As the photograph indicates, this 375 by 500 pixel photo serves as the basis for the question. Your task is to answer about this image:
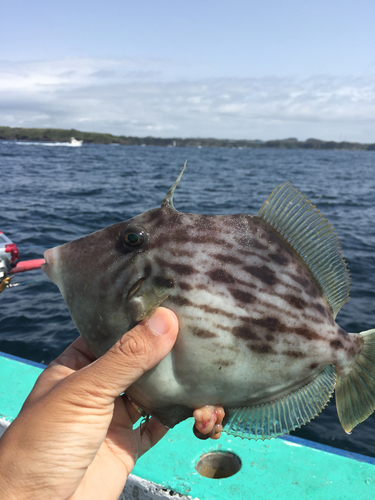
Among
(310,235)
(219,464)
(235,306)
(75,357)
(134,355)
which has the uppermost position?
(310,235)

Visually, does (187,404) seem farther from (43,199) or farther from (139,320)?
(43,199)

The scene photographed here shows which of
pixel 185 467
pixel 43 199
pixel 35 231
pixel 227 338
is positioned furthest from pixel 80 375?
pixel 43 199

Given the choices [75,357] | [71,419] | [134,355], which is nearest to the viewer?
[134,355]

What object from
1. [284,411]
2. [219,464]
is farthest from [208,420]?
[219,464]

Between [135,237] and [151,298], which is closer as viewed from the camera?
[151,298]

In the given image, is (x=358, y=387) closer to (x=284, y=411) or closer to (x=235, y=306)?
(x=284, y=411)

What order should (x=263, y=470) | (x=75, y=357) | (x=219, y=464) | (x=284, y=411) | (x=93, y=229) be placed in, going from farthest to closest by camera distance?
(x=93, y=229), (x=219, y=464), (x=263, y=470), (x=75, y=357), (x=284, y=411)

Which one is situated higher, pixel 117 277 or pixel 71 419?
pixel 117 277
